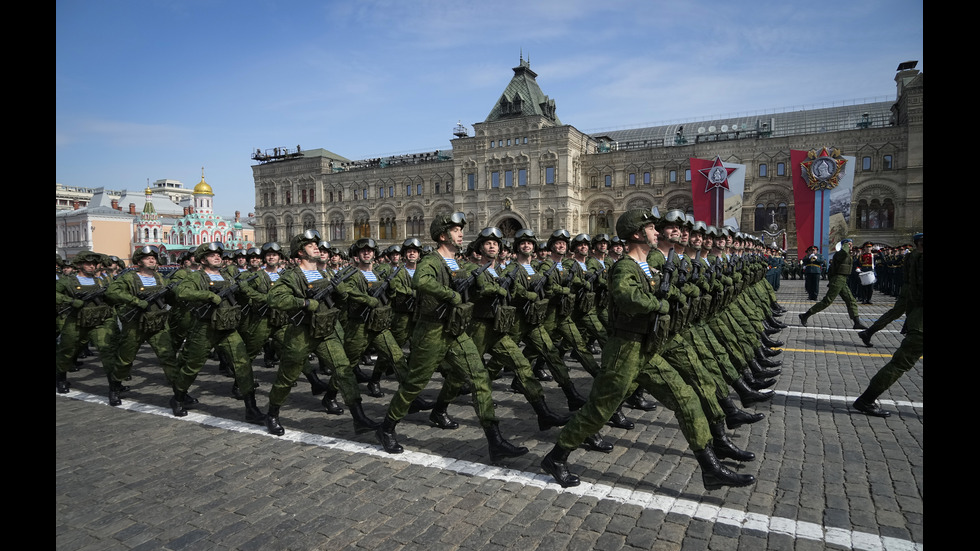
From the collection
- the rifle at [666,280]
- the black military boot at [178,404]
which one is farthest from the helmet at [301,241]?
the rifle at [666,280]

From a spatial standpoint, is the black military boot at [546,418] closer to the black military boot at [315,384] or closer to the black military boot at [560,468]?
the black military boot at [560,468]

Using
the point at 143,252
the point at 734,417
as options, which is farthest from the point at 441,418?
the point at 143,252

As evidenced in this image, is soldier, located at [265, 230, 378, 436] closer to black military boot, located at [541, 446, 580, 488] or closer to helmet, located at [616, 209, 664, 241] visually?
black military boot, located at [541, 446, 580, 488]

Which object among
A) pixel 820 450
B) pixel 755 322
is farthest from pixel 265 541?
pixel 755 322

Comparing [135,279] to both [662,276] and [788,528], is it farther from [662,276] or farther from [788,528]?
[788,528]

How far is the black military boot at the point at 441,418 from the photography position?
5961 mm

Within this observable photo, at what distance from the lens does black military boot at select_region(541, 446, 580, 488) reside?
4336 millimetres

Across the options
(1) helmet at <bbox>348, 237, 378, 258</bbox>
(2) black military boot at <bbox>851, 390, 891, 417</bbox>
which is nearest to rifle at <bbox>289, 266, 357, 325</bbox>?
(1) helmet at <bbox>348, 237, 378, 258</bbox>

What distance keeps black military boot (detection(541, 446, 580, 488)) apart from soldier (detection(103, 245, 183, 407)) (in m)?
5.13

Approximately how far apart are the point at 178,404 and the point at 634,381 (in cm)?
561

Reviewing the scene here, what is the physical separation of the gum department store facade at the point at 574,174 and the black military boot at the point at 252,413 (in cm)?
3576

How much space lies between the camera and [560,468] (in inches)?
172
